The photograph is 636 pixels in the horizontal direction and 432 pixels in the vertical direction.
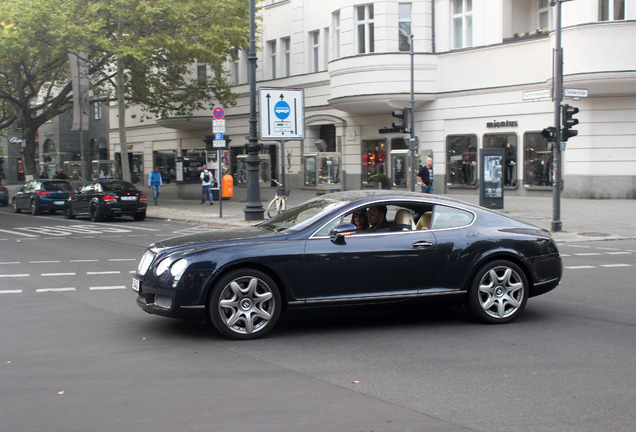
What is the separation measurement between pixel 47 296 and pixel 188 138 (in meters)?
A: 37.1

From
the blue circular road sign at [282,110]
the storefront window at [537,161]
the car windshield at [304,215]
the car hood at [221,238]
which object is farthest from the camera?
the storefront window at [537,161]

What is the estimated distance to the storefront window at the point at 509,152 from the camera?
91.4 ft

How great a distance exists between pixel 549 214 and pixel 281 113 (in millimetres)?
8573

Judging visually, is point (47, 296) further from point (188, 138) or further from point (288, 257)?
point (188, 138)

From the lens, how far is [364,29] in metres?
30.8

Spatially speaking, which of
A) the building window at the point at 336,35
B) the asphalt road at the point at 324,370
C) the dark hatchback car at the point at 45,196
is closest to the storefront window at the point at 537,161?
the building window at the point at 336,35

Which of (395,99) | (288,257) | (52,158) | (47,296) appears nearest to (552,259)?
(288,257)

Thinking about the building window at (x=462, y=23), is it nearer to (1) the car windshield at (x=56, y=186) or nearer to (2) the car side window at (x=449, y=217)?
(1) the car windshield at (x=56, y=186)

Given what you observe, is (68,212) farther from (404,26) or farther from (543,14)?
(543,14)

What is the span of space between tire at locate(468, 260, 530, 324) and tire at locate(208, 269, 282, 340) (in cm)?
213

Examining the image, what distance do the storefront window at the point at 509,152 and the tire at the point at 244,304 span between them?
2265cm

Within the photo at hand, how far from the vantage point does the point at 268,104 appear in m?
21.0

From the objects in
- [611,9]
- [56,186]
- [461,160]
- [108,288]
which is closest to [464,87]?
[461,160]

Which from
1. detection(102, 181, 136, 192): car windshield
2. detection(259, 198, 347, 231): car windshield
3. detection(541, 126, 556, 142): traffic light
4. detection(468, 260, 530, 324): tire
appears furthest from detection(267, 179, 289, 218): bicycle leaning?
detection(468, 260, 530, 324): tire
